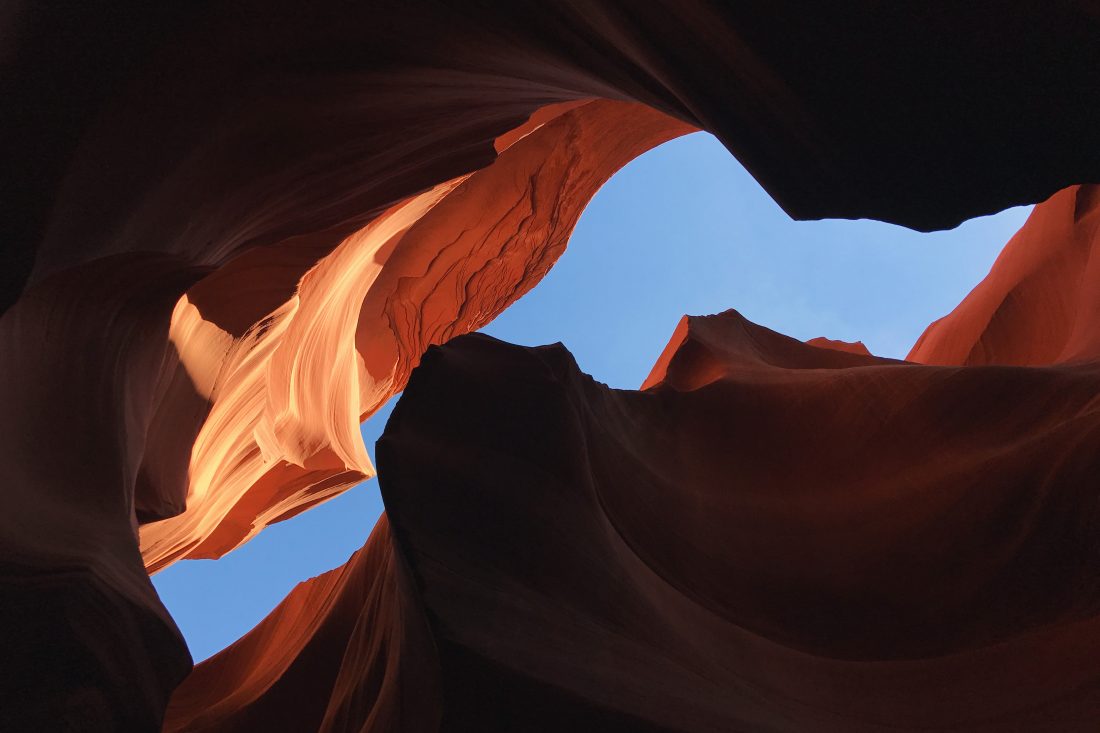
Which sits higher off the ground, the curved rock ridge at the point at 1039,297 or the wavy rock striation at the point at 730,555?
the curved rock ridge at the point at 1039,297

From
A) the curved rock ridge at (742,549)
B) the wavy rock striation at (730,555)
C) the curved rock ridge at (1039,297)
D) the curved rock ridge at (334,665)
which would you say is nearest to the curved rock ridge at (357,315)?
the curved rock ridge at (334,665)

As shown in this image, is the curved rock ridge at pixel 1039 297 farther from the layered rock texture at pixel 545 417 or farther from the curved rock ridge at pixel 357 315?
the curved rock ridge at pixel 357 315

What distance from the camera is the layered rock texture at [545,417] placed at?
2246 millimetres

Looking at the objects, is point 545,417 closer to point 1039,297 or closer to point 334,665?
point 334,665

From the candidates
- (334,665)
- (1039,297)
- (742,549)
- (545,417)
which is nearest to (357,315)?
(334,665)

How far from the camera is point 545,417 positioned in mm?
3592

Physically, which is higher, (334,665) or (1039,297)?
(1039,297)

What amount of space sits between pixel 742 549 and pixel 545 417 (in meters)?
1.27

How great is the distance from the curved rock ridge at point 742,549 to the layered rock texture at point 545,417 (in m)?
0.02

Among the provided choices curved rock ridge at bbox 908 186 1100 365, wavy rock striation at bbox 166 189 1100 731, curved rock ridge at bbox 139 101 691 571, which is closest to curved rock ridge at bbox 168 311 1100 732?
wavy rock striation at bbox 166 189 1100 731

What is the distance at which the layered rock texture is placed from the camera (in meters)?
2.25

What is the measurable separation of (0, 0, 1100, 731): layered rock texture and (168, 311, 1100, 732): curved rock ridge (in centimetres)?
2

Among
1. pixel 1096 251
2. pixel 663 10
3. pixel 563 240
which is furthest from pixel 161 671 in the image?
pixel 1096 251

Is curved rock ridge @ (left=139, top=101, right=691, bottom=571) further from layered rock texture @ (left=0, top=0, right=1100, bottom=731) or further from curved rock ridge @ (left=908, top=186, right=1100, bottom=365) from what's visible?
curved rock ridge @ (left=908, top=186, right=1100, bottom=365)
